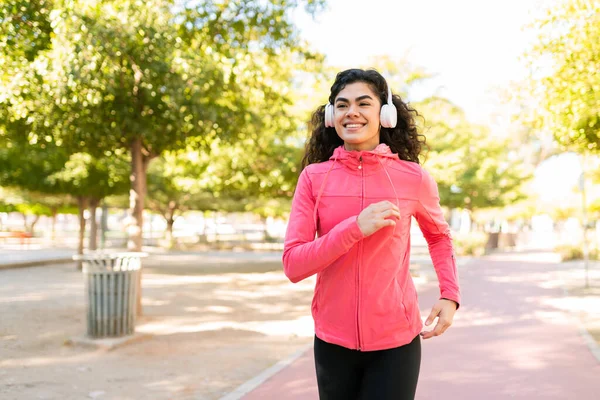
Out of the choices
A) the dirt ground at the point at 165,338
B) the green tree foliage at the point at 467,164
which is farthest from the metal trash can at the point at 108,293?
the green tree foliage at the point at 467,164

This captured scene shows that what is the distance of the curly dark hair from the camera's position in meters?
2.37

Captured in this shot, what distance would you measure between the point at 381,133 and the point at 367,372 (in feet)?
3.03

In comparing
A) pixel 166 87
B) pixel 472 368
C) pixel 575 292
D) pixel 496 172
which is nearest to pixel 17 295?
pixel 166 87

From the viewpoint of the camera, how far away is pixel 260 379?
5895 millimetres

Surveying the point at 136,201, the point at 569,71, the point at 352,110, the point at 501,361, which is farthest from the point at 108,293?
the point at 569,71

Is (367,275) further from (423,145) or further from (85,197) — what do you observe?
(85,197)

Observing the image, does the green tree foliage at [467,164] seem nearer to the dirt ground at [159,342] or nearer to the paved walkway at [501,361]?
the dirt ground at [159,342]

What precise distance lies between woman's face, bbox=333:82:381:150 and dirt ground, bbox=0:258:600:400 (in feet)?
12.4

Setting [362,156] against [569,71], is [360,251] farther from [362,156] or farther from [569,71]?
[569,71]

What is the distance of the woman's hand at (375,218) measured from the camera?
192cm

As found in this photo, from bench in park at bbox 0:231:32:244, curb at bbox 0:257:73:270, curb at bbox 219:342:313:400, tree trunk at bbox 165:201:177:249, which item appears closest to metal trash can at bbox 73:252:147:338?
curb at bbox 219:342:313:400

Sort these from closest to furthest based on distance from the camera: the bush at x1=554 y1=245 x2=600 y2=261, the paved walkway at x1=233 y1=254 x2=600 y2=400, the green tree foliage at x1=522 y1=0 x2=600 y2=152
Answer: the paved walkway at x1=233 y1=254 x2=600 y2=400
the green tree foliage at x1=522 y1=0 x2=600 y2=152
the bush at x1=554 y1=245 x2=600 y2=261

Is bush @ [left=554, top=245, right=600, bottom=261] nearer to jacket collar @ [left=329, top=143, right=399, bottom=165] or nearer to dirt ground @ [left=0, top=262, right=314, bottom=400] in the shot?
dirt ground @ [left=0, top=262, right=314, bottom=400]

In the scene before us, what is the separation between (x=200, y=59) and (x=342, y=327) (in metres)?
7.36
